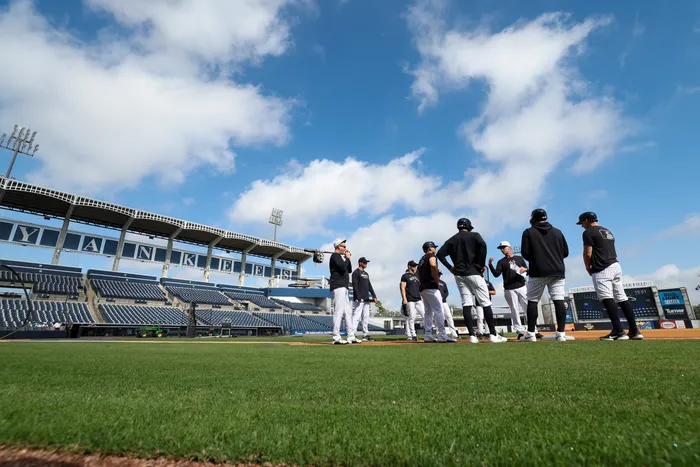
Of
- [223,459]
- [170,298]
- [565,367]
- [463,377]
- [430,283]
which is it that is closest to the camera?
[223,459]

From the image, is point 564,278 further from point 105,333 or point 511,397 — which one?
point 105,333

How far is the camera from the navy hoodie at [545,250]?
5.51 meters

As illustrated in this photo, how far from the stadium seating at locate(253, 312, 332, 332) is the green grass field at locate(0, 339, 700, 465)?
39.5m

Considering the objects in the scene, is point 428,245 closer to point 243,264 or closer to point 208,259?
point 208,259

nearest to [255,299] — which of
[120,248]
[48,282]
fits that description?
[120,248]

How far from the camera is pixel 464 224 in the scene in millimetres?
6418

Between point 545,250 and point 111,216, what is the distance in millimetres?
38302

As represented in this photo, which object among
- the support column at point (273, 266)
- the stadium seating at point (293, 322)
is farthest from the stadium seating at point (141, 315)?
the support column at point (273, 266)

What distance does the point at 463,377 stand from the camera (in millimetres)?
2244

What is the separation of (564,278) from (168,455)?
19.6 feet

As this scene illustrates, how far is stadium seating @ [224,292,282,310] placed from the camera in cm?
4391

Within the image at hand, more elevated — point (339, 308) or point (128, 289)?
point (128, 289)

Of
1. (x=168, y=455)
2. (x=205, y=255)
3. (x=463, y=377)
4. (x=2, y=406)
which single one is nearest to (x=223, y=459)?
(x=168, y=455)

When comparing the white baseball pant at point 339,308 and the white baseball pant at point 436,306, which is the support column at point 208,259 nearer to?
the white baseball pant at point 339,308
